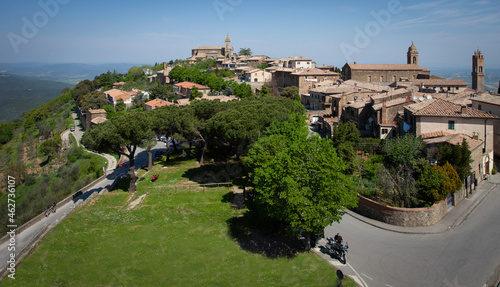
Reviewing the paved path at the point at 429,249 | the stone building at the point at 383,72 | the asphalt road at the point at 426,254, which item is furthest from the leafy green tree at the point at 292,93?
the asphalt road at the point at 426,254

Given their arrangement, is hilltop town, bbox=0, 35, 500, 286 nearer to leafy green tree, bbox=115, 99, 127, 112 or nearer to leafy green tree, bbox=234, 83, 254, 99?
leafy green tree, bbox=234, 83, 254, 99

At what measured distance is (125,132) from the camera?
950 inches

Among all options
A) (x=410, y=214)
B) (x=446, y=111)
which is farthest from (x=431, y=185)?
(x=446, y=111)

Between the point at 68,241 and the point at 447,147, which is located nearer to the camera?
the point at 68,241

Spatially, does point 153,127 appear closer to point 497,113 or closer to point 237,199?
point 237,199

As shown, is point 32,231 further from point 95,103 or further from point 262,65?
point 262,65

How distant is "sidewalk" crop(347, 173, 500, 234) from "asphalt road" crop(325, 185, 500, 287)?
0.89 ft

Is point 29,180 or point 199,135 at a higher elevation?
point 199,135

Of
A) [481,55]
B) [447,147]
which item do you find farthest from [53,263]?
[481,55]

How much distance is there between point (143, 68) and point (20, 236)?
110 metres

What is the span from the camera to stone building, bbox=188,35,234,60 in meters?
127

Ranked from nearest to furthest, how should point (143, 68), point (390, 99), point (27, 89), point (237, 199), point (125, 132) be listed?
point (237, 199)
point (125, 132)
point (390, 99)
point (143, 68)
point (27, 89)

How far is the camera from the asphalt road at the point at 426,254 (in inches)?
523

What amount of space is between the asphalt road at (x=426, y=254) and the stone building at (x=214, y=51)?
114624 mm
